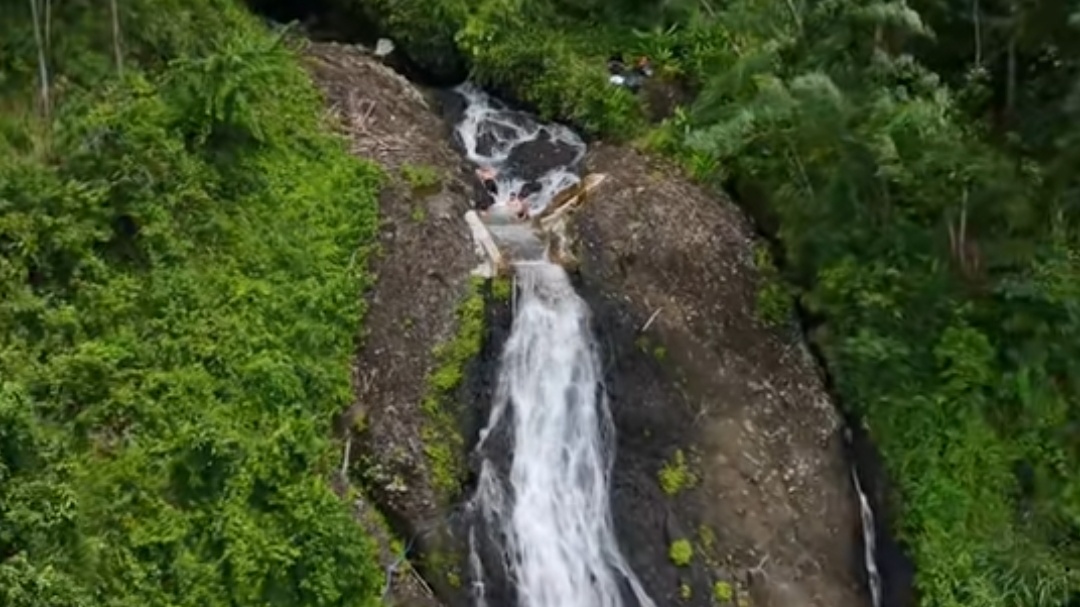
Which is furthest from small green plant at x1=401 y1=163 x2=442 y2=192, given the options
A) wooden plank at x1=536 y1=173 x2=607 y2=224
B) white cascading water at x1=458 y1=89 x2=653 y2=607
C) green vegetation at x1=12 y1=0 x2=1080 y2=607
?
white cascading water at x1=458 y1=89 x2=653 y2=607

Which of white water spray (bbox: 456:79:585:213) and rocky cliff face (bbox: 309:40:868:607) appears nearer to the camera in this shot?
rocky cliff face (bbox: 309:40:868:607)

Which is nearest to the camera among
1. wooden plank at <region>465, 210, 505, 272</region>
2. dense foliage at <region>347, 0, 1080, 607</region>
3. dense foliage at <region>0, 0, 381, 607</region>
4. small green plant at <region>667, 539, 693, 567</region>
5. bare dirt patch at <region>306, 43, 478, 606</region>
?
dense foliage at <region>0, 0, 381, 607</region>

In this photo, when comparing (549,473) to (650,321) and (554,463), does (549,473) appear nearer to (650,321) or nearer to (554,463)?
(554,463)

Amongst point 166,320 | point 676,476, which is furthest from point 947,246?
point 166,320

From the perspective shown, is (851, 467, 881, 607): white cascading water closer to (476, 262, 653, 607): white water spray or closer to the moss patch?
(476, 262, 653, 607): white water spray

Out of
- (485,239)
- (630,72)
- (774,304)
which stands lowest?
(774,304)

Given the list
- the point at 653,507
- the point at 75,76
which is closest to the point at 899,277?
the point at 653,507

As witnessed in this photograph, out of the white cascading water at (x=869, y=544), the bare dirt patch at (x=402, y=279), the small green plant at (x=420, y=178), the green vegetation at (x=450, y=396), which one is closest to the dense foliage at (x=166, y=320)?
the bare dirt patch at (x=402, y=279)

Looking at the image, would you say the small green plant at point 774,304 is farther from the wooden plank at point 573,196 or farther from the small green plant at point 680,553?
the small green plant at point 680,553
